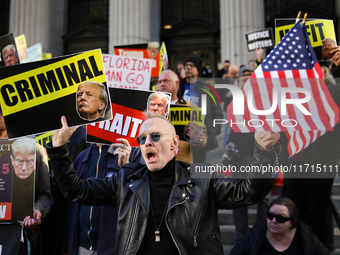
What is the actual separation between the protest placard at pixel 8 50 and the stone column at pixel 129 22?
951 cm

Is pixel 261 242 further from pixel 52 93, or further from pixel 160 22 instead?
pixel 160 22

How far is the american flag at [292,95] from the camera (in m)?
2.84

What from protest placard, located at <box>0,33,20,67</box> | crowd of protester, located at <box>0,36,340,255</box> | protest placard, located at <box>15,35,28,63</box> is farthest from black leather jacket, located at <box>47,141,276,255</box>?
protest placard, located at <box>15,35,28,63</box>

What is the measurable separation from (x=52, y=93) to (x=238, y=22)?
458 inches

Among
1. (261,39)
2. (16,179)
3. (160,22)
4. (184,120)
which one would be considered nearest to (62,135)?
(16,179)

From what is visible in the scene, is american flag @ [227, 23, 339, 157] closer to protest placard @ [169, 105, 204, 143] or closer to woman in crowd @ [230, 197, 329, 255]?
woman in crowd @ [230, 197, 329, 255]

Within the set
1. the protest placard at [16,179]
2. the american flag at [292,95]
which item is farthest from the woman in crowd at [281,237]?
the protest placard at [16,179]

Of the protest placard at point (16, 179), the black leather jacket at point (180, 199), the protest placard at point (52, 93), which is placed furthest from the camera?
the protest placard at point (16, 179)

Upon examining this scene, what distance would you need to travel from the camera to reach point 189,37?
54.5ft

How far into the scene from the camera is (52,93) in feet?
10.7

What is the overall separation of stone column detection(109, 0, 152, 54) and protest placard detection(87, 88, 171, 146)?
37.4ft

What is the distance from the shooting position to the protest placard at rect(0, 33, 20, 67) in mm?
5582

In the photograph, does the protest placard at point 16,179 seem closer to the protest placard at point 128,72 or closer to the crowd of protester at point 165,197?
the crowd of protester at point 165,197

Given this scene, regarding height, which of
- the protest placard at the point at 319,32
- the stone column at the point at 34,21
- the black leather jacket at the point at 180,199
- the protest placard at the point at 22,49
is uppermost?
the stone column at the point at 34,21
